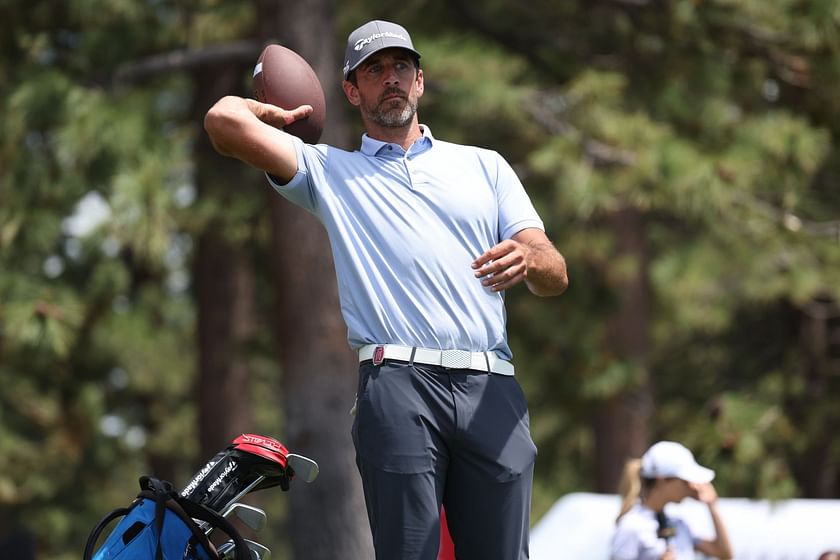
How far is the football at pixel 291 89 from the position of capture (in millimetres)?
3895

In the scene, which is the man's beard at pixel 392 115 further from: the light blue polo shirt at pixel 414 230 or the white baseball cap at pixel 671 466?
the white baseball cap at pixel 671 466

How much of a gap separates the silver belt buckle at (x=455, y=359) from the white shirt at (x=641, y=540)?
223 centimetres

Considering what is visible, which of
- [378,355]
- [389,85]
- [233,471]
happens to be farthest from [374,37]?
[233,471]

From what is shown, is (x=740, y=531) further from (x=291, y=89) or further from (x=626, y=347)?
(x=626, y=347)

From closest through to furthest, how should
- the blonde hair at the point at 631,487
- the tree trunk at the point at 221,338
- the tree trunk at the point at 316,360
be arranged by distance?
the blonde hair at the point at 631,487, the tree trunk at the point at 316,360, the tree trunk at the point at 221,338

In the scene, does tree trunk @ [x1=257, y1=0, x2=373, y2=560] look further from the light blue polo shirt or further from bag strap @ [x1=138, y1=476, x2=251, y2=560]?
the light blue polo shirt

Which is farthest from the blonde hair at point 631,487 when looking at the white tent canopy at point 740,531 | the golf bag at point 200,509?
the golf bag at point 200,509

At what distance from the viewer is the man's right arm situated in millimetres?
3340

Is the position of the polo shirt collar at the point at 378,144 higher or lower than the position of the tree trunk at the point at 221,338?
higher

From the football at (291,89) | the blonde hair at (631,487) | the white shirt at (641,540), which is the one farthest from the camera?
the blonde hair at (631,487)

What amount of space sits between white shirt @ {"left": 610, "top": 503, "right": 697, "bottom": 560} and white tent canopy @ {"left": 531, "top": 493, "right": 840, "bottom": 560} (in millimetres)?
1646

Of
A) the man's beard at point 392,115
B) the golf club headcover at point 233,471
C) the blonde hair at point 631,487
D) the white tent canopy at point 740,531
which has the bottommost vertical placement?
the white tent canopy at point 740,531

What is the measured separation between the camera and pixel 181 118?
40.8 ft

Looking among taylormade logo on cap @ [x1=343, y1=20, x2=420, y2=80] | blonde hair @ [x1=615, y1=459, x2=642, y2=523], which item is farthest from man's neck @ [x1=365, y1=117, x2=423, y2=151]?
blonde hair @ [x1=615, y1=459, x2=642, y2=523]
